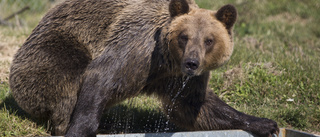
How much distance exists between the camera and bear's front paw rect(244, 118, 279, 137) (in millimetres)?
4680

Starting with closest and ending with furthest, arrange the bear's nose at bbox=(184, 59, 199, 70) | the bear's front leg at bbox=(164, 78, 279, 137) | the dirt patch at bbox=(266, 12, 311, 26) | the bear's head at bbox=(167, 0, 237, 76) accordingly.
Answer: the bear's nose at bbox=(184, 59, 199, 70), the bear's head at bbox=(167, 0, 237, 76), the bear's front leg at bbox=(164, 78, 279, 137), the dirt patch at bbox=(266, 12, 311, 26)

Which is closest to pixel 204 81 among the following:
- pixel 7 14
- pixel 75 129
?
pixel 75 129

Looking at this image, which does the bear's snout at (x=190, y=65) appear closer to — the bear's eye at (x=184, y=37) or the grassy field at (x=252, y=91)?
the bear's eye at (x=184, y=37)

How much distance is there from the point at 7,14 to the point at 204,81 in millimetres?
8222

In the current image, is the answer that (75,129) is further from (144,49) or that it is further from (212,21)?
(212,21)

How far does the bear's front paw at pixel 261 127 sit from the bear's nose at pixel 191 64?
1219 mm

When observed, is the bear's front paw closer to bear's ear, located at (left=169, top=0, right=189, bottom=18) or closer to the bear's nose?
the bear's nose

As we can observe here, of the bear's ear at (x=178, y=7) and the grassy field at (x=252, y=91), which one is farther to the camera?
the grassy field at (x=252, y=91)

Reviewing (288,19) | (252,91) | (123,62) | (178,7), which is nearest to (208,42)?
(178,7)

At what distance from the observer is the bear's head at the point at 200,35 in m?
4.21

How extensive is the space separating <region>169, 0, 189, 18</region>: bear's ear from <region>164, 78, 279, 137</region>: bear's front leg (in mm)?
877

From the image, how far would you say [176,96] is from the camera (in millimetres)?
4859

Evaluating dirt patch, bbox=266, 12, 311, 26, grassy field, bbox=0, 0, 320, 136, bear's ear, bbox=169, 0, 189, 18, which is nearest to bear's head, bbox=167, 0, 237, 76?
bear's ear, bbox=169, 0, 189, 18

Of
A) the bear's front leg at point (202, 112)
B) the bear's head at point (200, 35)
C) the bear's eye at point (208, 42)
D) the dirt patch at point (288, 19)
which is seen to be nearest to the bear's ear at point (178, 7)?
the bear's head at point (200, 35)
